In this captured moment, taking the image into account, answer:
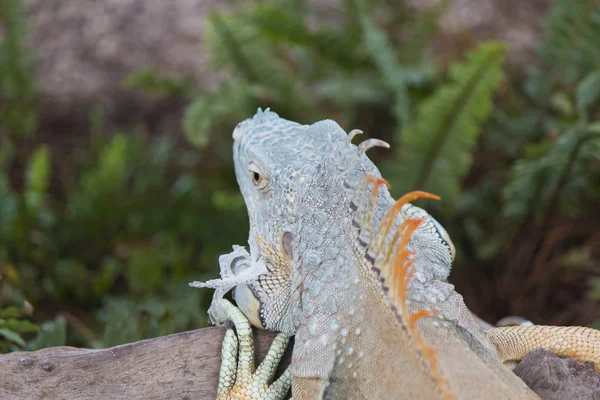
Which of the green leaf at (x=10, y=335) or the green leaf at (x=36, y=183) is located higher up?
the green leaf at (x=36, y=183)

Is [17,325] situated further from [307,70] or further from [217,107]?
[307,70]

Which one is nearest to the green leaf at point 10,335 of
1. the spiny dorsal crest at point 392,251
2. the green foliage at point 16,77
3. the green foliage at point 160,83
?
the spiny dorsal crest at point 392,251

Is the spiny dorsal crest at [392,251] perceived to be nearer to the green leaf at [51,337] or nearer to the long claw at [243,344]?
the long claw at [243,344]

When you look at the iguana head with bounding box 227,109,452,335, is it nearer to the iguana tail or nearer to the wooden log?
the wooden log

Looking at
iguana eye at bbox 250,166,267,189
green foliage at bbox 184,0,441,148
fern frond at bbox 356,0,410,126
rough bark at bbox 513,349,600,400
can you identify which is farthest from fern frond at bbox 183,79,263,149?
rough bark at bbox 513,349,600,400

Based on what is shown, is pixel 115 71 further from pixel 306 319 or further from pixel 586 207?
pixel 306 319

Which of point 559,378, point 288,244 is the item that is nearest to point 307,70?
point 288,244

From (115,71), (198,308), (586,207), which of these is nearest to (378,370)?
(198,308)
